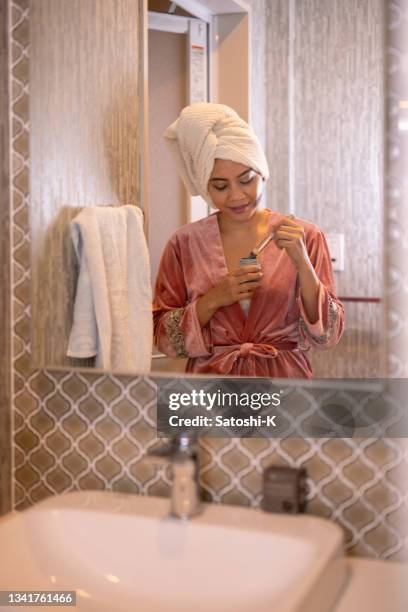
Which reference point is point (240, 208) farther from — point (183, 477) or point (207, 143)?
point (183, 477)

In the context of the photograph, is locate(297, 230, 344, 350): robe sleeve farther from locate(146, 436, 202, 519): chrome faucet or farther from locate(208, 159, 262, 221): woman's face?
locate(146, 436, 202, 519): chrome faucet

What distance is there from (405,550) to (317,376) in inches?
11.5

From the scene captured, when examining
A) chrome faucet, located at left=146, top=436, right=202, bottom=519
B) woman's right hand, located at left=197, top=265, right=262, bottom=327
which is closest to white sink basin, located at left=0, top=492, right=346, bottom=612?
chrome faucet, located at left=146, top=436, right=202, bottom=519

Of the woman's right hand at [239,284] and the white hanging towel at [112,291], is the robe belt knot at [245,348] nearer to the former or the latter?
the woman's right hand at [239,284]

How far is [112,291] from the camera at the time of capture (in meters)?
1.17

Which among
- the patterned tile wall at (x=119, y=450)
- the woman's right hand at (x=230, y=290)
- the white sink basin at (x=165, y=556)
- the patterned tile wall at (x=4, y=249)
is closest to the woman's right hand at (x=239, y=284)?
the woman's right hand at (x=230, y=290)

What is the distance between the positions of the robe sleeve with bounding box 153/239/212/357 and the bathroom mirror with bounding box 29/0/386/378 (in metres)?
0.02

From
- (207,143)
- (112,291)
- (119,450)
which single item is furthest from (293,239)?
(119,450)

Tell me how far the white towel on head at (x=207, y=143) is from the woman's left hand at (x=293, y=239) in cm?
8

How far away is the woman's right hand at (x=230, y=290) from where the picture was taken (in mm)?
1035

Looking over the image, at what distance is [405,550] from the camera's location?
0.98 meters

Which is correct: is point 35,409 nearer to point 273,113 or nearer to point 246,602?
point 246,602

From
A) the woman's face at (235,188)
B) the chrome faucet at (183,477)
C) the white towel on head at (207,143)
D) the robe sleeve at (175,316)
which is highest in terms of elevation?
the white towel on head at (207,143)

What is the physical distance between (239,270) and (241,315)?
7 cm
